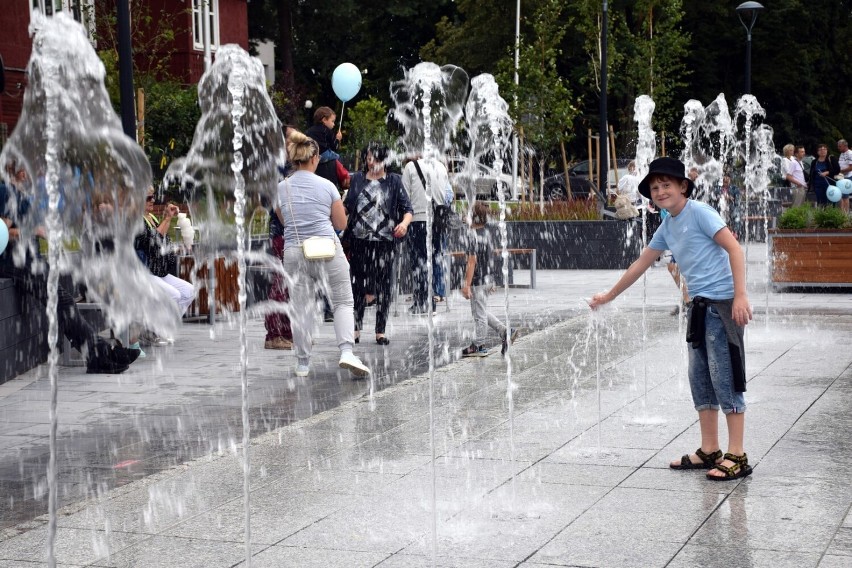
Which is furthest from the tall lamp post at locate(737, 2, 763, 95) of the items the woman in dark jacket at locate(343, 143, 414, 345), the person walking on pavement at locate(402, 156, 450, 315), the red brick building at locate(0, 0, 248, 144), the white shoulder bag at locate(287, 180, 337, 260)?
the white shoulder bag at locate(287, 180, 337, 260)

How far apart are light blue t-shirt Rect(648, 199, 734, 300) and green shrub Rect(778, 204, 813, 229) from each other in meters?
10.8

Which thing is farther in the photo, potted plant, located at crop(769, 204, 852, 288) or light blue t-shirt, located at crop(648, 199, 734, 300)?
potted plant, located at crop(769, 204, 852, 288)

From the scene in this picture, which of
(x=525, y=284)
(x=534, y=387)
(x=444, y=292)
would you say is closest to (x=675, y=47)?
(x=525, y=284)

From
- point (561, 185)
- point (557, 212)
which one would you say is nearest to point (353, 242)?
point (557, 212)

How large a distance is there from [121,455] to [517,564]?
10.0 ft

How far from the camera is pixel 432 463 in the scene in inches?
218

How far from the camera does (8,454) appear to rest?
23.0 ft

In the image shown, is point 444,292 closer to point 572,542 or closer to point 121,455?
point 121,455

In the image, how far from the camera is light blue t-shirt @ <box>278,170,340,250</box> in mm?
9648

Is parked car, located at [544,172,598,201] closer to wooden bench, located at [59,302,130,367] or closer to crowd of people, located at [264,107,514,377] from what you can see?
crowd of people, located at [264,107,514,377]

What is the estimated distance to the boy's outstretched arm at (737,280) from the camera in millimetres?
5945

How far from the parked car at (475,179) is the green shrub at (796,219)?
44.4 feet

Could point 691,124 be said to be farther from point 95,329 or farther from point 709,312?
point 709,312

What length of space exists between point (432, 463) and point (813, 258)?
1193 centimetres
